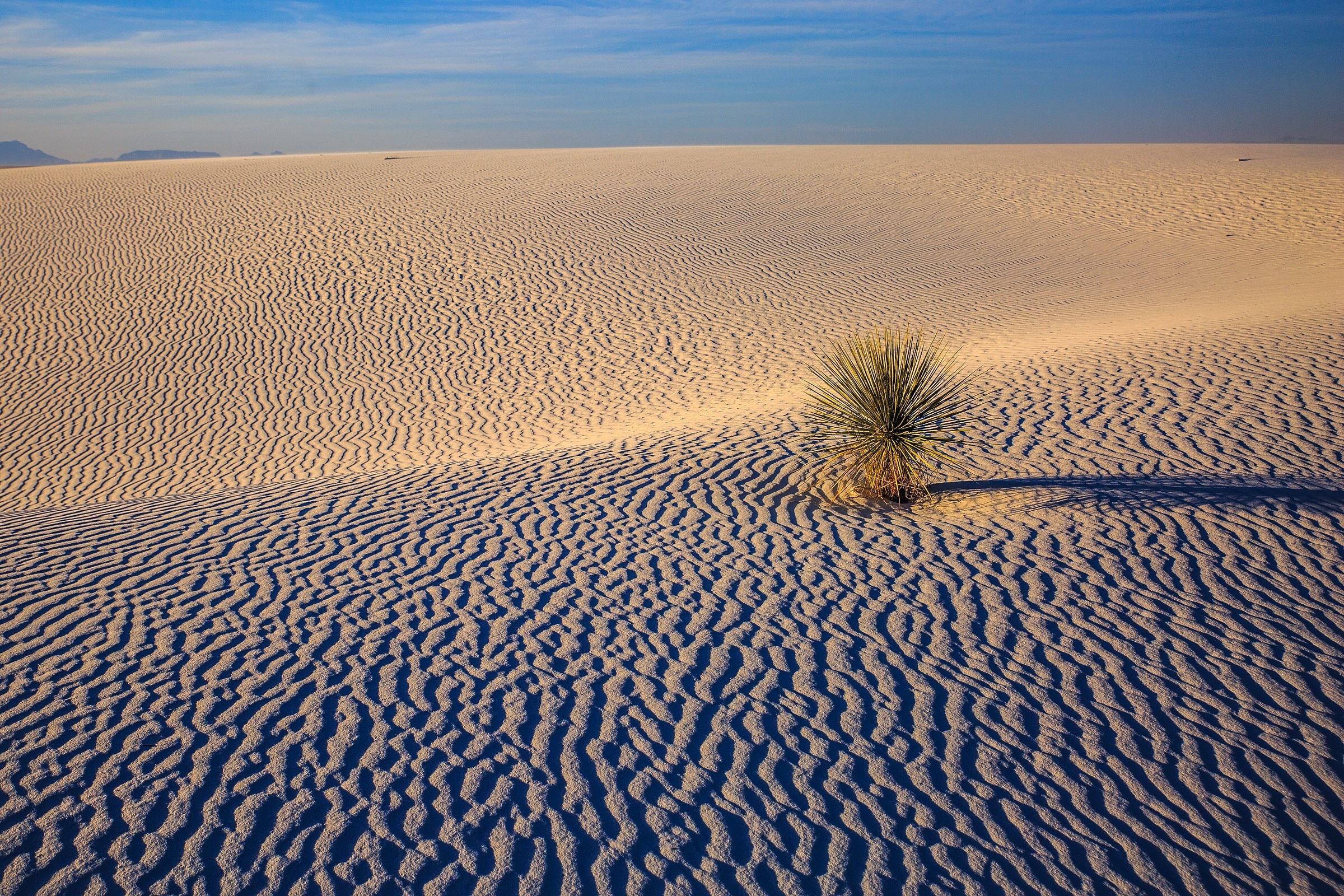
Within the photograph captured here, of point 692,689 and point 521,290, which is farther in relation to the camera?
point 521,290

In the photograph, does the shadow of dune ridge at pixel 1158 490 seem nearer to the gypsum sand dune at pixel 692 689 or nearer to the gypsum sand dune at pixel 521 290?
the gypsum sand dune at pixel 692 689

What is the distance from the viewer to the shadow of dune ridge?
6.07 metres

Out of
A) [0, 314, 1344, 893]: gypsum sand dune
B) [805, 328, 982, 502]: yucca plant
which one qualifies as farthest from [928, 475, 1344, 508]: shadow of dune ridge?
[805, 328, 982, 502]: yucca plant

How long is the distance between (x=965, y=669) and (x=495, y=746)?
A: 7.93 feet

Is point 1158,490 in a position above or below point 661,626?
above

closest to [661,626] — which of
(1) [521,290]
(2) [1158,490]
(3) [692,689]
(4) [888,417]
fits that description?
(3) [692,689]

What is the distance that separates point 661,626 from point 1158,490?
13.7 ft

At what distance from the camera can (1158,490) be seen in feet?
20.7

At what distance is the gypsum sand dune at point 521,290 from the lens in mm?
10844

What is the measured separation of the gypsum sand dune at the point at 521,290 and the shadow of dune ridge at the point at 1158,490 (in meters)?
3.89

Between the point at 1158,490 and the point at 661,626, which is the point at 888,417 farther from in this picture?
the point at 661,626

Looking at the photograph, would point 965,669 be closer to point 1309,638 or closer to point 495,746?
point 1309,638

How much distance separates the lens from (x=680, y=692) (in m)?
4.14

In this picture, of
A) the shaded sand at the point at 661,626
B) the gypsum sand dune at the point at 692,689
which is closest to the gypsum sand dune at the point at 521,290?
the shaded sand at the point at 661,626
